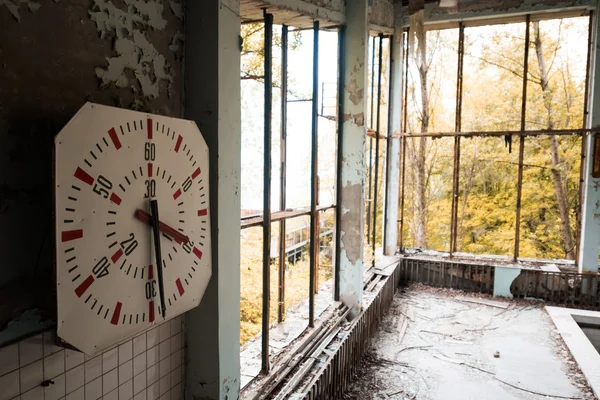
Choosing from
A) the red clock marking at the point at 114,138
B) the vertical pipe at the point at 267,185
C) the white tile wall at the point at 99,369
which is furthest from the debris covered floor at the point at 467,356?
the red clock marking at the point at 114,138

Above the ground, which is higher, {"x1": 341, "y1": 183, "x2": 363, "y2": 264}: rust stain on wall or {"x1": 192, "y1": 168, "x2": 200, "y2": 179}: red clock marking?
{"x1": 192, "y1": 168, "x2": 200, "y2": 179}: red clock marking

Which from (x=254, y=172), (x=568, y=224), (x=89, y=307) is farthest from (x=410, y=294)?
(x=568, y=224)

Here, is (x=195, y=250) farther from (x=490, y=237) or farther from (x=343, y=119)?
(x=490, y=237)

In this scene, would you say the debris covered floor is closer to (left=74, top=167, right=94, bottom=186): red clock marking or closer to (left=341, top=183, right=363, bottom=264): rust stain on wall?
(left=341, top=183, right=363, bottom=264): rust stain on wall

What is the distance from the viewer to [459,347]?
4535mm

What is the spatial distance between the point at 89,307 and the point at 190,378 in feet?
3.22

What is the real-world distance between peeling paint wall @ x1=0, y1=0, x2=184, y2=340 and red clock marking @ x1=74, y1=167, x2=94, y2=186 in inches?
4.2

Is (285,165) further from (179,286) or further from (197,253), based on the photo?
(179,286)

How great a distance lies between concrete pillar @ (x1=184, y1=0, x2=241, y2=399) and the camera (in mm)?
1848

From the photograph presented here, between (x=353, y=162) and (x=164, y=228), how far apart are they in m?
3.19

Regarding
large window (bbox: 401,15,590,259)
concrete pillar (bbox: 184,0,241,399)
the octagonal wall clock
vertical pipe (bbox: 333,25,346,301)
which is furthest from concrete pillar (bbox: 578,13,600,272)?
the octagonal wall clock

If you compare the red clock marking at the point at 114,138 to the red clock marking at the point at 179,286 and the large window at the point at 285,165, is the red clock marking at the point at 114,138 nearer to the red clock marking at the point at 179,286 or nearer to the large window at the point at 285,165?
the red clock marking at the point at 179,286

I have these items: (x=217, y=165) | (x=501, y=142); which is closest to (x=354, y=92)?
(x=217, y=165)

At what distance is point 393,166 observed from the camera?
7133 millimetres
